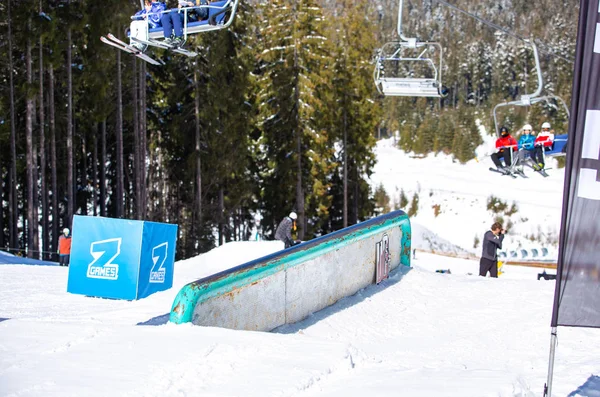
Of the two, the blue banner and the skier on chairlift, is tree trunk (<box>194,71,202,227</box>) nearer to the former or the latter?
the skier on chairlift

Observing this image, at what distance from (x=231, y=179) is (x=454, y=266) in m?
11.7

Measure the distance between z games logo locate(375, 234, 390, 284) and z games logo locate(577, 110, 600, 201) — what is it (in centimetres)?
646

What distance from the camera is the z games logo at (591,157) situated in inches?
204

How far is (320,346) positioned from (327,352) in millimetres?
206

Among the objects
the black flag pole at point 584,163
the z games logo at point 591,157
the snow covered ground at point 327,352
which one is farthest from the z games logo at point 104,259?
the z games logo at point 591,157

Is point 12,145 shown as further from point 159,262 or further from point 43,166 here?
point 159,262

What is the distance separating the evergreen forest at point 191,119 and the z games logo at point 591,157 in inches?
907

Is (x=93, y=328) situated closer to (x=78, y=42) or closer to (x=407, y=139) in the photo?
(x=78, y=42)

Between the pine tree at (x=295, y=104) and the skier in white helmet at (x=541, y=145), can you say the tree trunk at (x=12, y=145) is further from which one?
the skier in white helmet at (x=541, y=145)

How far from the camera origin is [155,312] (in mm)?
10055

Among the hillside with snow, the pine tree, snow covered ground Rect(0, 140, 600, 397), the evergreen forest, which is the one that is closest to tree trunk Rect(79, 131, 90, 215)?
the evergreen forest

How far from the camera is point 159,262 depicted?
13.1 meters

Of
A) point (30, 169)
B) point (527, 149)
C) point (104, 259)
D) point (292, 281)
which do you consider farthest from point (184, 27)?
point (30, 169)

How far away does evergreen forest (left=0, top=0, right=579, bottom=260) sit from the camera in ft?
92.1
